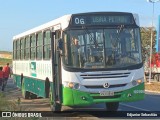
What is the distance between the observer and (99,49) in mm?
15297

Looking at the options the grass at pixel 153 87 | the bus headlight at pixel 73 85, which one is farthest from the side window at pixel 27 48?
the grass at pixel 153 87

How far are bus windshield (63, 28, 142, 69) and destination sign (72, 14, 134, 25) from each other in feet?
0.78

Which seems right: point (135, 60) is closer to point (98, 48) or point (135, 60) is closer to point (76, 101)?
point (98, 48)

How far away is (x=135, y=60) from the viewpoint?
15500mm

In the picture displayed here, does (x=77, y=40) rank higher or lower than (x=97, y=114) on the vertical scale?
higher

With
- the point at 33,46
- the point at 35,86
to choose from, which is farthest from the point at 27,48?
the point at 35,86

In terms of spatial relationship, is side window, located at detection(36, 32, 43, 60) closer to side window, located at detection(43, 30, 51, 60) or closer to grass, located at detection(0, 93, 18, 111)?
side window, located at detection(43, 30, 51, 60)

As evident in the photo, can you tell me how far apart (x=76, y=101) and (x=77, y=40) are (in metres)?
1.81

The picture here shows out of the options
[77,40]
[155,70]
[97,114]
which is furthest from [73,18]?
[155,70]

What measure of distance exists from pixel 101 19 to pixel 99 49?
98 cm

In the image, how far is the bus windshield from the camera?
49.9 feet

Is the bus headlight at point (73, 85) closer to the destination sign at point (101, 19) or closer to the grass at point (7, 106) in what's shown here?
the grass at point (7, 106)

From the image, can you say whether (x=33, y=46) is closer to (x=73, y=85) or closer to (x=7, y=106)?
(x=73, y=85)

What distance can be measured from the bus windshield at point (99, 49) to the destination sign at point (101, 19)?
0.24 meters
